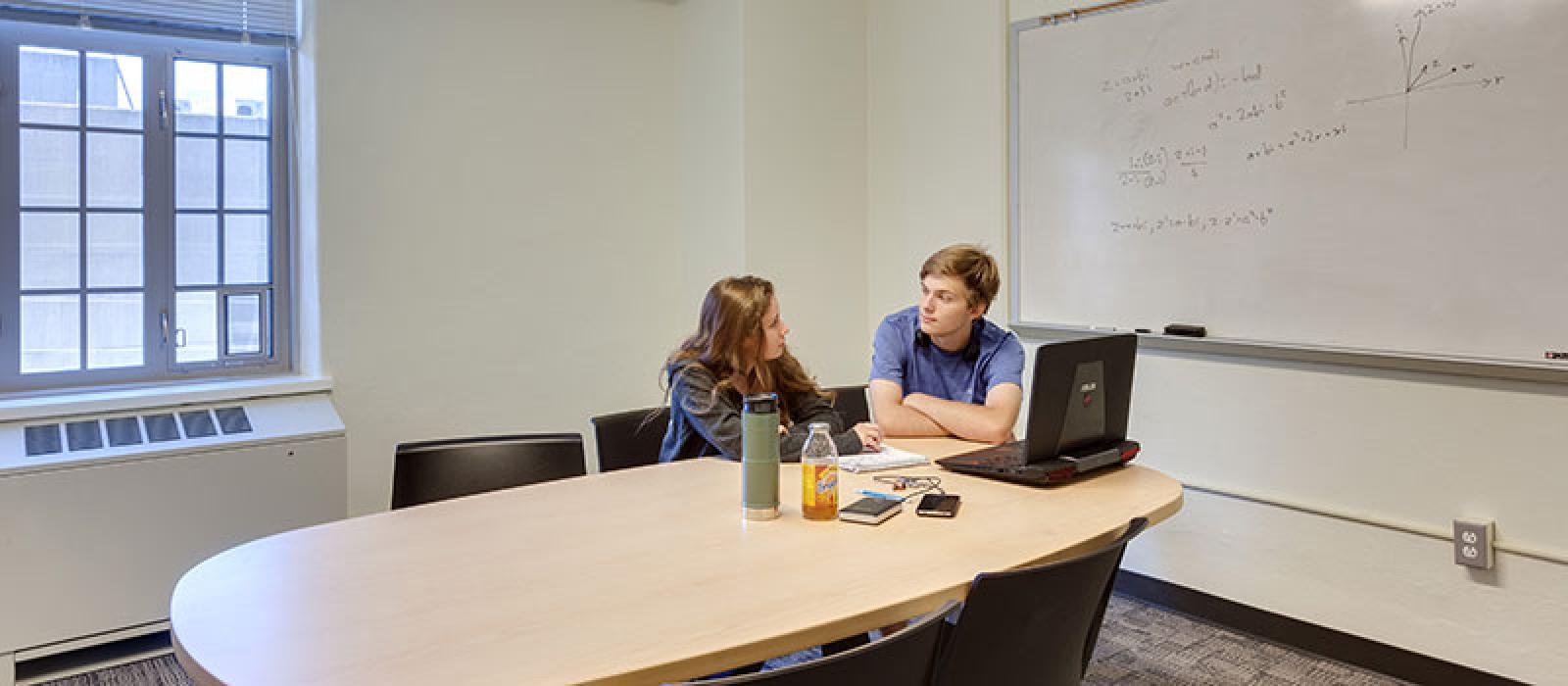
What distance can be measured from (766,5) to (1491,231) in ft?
8.53

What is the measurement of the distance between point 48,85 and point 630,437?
2.33m

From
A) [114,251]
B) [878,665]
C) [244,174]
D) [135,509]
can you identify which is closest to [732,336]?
[878,665]

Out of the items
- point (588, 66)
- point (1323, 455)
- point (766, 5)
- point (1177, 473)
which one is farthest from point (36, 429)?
point (1323, 455)

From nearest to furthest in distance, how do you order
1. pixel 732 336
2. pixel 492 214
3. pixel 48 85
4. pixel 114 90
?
pixel 732 336
pixel 48 85
pixel 114 90
pixel 492 214

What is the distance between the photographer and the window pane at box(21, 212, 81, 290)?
3293 millimetres

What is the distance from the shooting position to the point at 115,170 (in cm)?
341

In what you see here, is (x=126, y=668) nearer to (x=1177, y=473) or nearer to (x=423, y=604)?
(x=423, y=604)

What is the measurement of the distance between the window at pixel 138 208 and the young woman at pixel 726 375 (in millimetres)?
1990

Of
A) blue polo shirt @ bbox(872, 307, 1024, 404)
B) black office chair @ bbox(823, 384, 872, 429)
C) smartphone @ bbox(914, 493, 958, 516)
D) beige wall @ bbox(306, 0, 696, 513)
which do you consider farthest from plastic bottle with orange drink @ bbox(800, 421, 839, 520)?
beige wall @ bbox(306, 0, 696, 513)

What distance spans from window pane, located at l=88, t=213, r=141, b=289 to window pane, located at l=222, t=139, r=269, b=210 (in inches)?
11.8

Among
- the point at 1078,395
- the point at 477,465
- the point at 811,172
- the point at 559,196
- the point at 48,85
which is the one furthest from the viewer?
the point at 811,172

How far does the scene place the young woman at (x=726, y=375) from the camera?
2480mm

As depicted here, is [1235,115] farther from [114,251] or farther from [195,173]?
A: [114,251]

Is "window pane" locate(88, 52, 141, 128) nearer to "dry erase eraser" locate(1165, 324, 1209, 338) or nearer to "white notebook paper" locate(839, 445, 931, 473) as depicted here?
"white notebook paper" locate(839, 445, 931, 473)
